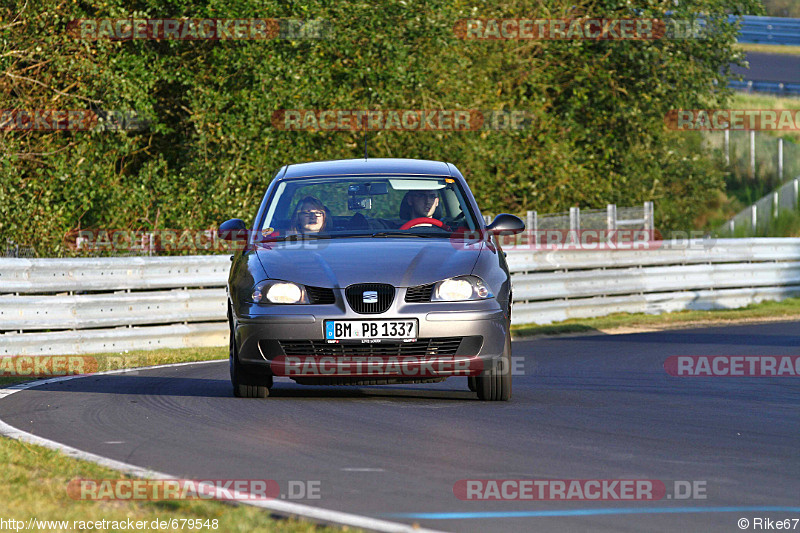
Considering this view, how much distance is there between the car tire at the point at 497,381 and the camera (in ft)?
28.4

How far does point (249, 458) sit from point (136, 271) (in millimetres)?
8671

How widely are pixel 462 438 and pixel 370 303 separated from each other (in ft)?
4.68

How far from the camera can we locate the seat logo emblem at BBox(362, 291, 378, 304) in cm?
823

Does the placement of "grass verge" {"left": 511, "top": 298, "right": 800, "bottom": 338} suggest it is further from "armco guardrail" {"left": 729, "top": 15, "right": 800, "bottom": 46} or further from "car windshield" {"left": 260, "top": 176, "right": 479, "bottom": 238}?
"armco guardrail" {"left": 729, "top": 15, "right": 800, "bottom": 46}

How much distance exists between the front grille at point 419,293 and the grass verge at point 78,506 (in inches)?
102

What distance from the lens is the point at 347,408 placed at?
335 inches

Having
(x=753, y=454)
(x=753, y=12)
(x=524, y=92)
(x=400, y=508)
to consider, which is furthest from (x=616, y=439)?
(x=753, y=12)

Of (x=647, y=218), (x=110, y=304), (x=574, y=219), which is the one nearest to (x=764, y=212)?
(x=647, y=218)

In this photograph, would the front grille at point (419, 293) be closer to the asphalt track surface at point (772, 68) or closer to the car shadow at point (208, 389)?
the car shadow at point (208, 389)

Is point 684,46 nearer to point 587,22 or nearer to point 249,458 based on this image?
point 587,22

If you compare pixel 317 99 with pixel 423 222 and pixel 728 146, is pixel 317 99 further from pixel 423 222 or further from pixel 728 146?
pixel 728 146

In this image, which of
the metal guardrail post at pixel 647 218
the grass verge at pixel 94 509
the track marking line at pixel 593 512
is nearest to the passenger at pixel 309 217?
the grass verge at pixel 94 509

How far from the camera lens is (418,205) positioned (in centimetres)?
949

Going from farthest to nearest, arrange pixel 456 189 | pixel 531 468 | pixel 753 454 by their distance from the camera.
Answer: pixel 456 189 → pixel 753 454 → pixel 531 468
